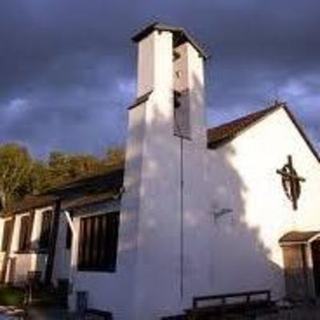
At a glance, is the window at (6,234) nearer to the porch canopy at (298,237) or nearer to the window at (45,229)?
the window at (45,229)

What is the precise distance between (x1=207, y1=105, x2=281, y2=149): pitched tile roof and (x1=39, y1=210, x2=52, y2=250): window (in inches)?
397

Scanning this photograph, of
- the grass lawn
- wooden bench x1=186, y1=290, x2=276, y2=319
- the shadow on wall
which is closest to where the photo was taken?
the shadow on wall

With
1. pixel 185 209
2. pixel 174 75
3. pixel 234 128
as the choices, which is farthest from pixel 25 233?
pixel 185 209

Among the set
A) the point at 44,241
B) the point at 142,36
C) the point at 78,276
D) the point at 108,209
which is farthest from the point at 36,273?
the point at 142,36

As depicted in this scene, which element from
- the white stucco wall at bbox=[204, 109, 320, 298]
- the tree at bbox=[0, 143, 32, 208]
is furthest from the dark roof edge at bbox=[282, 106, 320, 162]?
the tree at bbox=[0, 143, 32, 208]

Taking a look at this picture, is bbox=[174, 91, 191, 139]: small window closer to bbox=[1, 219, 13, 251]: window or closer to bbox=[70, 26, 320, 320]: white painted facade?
bbox=[70, 26, 320, 320]: white painted facade

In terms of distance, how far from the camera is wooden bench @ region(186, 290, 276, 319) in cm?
1750

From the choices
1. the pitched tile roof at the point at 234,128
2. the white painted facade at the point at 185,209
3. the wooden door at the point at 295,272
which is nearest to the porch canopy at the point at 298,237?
the wooden door at the point at 295,272

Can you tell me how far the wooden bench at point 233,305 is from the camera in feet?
57.4

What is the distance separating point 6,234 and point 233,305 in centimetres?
1970

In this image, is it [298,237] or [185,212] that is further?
[298,237]

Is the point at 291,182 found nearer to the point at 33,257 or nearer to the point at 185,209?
the point at 185,209

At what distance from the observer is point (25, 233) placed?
3145cm

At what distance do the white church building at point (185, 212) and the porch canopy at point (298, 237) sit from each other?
47 millimetres
